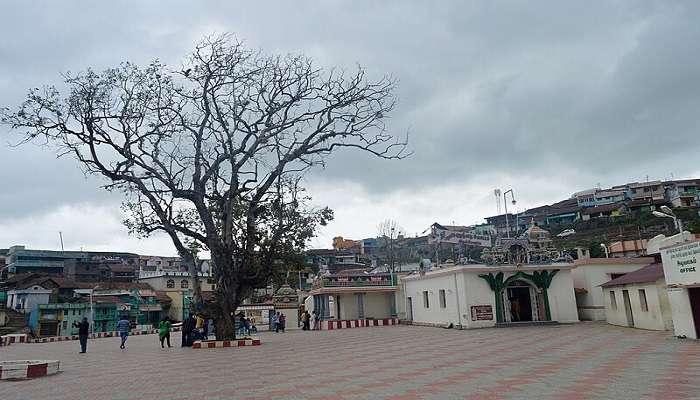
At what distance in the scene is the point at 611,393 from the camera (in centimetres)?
723

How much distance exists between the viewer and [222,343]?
64.3 ft

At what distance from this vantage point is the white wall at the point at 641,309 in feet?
58.6

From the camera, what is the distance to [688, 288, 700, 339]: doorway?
13.6m

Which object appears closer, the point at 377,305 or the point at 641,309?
the point at 641,309

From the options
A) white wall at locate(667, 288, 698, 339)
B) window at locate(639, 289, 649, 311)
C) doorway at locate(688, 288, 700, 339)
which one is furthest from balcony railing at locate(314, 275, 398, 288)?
doorway at locate(688, 288, 700, 339)

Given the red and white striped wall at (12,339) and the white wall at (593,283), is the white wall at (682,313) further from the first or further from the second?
the red and white striped wall at (12,339)

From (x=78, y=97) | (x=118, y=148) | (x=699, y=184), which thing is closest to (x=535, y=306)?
(x=118, y=148)

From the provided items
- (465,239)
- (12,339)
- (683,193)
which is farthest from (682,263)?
(683,193)

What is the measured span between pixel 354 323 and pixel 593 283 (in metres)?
13.8

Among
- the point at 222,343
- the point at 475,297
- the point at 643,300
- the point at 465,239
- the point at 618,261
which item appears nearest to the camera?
Result: the point at 643,300

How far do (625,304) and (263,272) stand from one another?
15.1 metres

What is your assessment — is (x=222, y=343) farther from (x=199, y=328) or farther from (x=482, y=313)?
(x=482, y=313)

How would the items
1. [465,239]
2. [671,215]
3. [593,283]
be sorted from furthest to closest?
1. [465,239]
2. [593,283]
3. [671,215]

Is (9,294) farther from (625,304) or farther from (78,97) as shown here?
(625,304)
